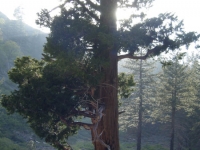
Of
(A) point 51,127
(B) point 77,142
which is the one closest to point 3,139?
(B) point 77,142

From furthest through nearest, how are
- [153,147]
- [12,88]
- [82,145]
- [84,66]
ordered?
[12,88]
[153,147]
[82,145]
[84,66]

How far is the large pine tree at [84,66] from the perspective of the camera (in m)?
7.23

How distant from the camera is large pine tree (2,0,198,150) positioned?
723cm

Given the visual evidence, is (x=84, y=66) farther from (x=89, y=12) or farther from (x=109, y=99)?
(x=89, y=12)

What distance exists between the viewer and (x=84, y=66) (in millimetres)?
7480

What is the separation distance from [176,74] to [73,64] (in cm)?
1987

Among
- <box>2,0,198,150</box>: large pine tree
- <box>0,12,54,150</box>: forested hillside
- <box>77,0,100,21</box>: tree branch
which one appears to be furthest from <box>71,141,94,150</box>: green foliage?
<box>77,0,100,21</box>: tree branch

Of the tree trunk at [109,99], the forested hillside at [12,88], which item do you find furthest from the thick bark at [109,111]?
the forested hillside at [12,88]

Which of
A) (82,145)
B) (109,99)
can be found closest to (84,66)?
(109,99)

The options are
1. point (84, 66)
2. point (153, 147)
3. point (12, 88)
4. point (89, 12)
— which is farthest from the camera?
point (12, 88)

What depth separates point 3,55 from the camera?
43906mm

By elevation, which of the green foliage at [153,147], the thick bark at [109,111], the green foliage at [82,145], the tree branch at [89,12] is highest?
the tree branch at [89,12]

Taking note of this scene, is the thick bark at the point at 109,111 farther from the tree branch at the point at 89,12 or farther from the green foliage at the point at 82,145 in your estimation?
the green foliage at the point at 82,145

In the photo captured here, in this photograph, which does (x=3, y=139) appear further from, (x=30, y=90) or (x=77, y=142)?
(x=30, y=90)
